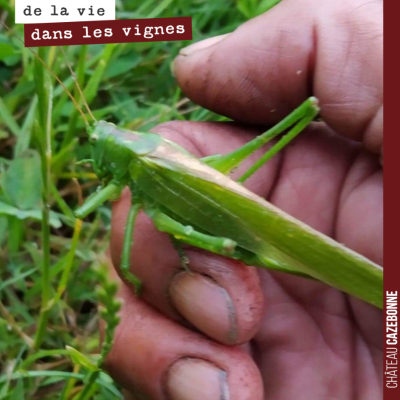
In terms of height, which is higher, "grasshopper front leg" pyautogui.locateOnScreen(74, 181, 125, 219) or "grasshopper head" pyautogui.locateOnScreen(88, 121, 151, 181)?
"grasshopper head" pyautogui.locateOnScreen(88, 121, 151, 181)

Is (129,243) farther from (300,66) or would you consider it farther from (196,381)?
(300,66)

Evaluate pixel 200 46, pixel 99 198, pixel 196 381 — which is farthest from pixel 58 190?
pixel 196 381

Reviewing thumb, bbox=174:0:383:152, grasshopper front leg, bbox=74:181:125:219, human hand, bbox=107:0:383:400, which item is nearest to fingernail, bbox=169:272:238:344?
human hand, bbox=107:0:383:400

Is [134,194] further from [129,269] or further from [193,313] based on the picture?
[193,313]

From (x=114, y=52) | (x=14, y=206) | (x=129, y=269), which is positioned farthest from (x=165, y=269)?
(x=114, y=52)

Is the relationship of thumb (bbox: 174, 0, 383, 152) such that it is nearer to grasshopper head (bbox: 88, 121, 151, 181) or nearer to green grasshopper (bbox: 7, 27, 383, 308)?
green grasshopper (bbox: 7, 27, 383, 308)

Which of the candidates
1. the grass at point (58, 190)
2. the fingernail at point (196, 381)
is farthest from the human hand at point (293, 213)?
the grass at point (58, 190)
